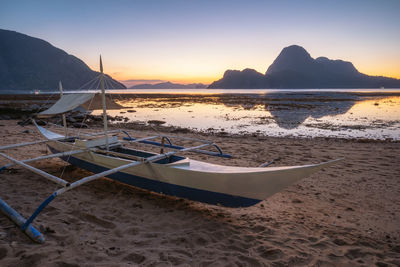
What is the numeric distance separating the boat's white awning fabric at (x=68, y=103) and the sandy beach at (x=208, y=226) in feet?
6.02

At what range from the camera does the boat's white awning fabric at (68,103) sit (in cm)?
605

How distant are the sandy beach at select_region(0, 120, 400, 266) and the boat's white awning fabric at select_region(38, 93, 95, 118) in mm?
1835

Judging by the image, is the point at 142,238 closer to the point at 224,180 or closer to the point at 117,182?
the point at 224,180

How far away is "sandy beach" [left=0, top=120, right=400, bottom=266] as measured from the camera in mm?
3035

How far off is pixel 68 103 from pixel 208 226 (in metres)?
5.42

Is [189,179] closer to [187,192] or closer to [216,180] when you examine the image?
[187,192]

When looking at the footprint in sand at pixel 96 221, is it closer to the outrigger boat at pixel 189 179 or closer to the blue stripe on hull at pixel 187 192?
the outrigger boat at pixel 189 179

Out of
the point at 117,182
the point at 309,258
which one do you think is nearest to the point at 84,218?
the point at 117,182

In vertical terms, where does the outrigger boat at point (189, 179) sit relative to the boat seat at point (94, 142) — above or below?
below

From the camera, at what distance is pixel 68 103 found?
6312 millimetres

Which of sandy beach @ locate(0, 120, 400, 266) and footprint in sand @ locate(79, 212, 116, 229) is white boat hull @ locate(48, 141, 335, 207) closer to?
sandy beach @ locate(0, 120, 400, 266)

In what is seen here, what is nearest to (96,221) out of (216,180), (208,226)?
(208,226)

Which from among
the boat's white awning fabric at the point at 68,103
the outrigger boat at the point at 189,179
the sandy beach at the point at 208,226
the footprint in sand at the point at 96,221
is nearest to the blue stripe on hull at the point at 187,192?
the outrigger boat at the point at 189,179

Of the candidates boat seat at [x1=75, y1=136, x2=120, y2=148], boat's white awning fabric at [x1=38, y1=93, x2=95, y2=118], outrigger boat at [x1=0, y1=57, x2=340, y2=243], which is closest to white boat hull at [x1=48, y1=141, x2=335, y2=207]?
outrigger boat at [x1=0, y1=57, x2=340, y2=243]
